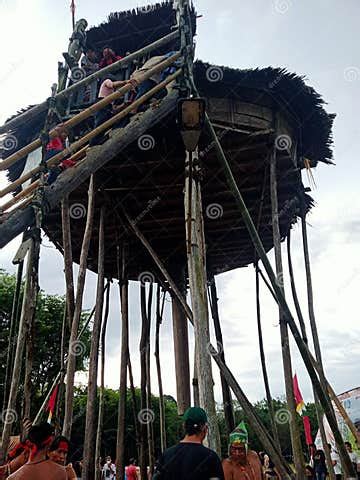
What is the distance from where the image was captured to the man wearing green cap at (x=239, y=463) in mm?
4914

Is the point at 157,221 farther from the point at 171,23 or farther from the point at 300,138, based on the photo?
the point at 171,23

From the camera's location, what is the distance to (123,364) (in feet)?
34.0

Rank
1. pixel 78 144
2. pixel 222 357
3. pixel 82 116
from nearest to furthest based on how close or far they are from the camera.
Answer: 1. pixel 82 116
2. pixel 78 144
3. pixel 222 357

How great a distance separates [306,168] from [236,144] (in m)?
2.22

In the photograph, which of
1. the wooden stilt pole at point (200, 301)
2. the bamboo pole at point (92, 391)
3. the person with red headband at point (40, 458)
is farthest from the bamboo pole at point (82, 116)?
the bamboo pole at point (92, 391)

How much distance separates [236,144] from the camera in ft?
29.6
